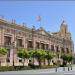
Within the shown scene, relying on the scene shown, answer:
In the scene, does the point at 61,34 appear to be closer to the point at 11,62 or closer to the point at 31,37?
the point at 31,37

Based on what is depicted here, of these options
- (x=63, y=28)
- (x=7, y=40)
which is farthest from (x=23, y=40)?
(x=63, y=28)

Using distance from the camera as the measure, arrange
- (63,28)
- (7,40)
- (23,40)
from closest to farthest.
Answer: (7,40)
(23,40)
(63,28)

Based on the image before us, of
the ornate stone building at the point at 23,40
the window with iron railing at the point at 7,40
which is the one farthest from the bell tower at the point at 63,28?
the window with iron railing at the point at 7,40

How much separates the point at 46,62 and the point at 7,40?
22882 mm

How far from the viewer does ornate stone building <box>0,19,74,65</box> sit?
64.9 meters

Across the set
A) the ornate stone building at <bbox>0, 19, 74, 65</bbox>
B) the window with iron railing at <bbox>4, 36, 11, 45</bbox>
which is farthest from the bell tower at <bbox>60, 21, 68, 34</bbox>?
the window with iron railing at <bbox>4, 36, 11, 45</bbox>

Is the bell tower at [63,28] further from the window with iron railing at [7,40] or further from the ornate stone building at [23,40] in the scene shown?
the window with iron railing at [7,40]

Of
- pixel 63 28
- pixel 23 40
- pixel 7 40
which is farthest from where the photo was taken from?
pixel 63 28

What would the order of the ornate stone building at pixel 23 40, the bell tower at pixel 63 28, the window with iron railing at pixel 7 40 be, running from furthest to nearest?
the bell tower at pixel 63 28 < the window with iron railing at pixel 7 40 < the ornate stone building at pixel 23 40

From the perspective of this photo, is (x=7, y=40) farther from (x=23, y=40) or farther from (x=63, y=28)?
(x=63, y=28)

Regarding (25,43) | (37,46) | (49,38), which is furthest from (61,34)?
(25,43)

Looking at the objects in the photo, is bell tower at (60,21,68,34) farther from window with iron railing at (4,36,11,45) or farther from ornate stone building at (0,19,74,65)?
window with iron railing at (4,36,11,45)

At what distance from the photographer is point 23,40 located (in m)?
73.2

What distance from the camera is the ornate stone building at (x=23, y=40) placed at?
2557 inches
